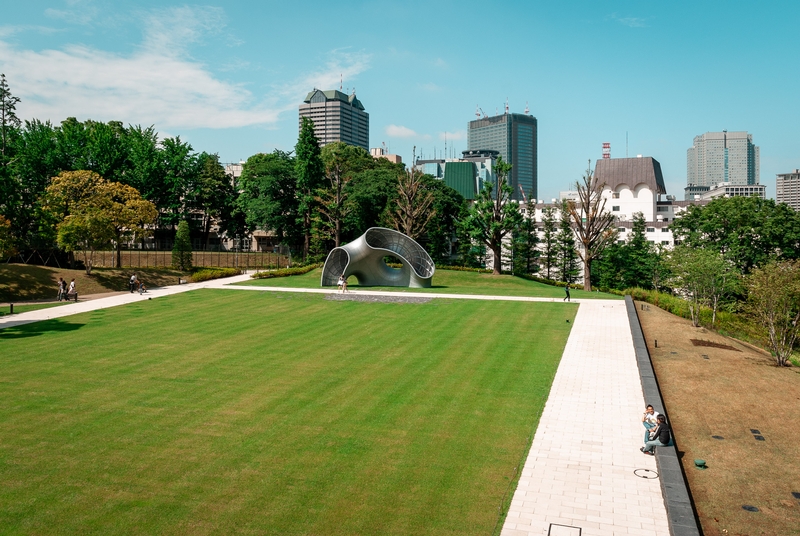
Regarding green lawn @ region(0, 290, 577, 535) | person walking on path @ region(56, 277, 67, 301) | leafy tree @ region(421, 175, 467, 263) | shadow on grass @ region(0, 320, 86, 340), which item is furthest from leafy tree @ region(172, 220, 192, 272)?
leafy tree @ region(421, 175, 467, 263)

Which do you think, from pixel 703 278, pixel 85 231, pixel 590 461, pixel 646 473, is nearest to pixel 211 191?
pixel 85 231

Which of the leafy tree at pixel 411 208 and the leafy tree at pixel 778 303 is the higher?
the leafy tree at pixel 411 208

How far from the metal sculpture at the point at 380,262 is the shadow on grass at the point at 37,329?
17.9m

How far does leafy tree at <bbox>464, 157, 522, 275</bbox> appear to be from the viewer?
51281mm

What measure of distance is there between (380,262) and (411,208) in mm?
14825

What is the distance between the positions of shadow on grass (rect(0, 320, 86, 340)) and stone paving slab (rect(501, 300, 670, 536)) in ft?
68.6

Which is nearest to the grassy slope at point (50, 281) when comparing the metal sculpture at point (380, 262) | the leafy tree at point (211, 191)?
the metal sculpture at point (380, 262)

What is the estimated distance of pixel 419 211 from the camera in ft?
188

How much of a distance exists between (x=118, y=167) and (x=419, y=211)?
34.8 metres

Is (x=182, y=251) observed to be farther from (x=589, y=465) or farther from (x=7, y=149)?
(x=589, y=465)

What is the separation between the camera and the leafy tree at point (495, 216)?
51.3m

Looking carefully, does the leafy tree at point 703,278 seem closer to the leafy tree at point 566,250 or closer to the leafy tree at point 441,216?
the leafy tree at point 566,250

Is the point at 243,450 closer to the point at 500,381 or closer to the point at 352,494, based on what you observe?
the point at 352,494

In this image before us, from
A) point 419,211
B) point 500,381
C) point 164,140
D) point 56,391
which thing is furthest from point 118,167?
point 500,381
